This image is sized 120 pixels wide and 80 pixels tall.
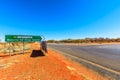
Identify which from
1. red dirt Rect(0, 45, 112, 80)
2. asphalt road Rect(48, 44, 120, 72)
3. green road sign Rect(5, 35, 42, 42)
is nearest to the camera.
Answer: red dirt Rect(0, 45, 112, 80)

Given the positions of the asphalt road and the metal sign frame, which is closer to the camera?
the asphalt road

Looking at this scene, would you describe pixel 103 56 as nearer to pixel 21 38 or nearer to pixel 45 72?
pixel 45 72

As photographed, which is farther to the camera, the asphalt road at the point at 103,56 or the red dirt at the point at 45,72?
the asphalt road at the point at 103,56

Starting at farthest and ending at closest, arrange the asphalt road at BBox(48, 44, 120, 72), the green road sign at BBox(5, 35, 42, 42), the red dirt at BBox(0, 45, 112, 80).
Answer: the green road sign at BBox(5, 35, 42, 42), the asphalt road at BBox(48, 44, 120, 72), the red dirt at BBox(0, 45, 112, 80)

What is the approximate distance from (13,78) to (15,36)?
43.7ft

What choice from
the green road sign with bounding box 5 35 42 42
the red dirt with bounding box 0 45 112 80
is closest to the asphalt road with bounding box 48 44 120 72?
the red dirt with bounding box 0 45 112 80

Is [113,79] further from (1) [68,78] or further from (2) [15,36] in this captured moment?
(2) [15,36]

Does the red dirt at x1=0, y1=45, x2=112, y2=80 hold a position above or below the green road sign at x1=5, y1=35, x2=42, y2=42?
below

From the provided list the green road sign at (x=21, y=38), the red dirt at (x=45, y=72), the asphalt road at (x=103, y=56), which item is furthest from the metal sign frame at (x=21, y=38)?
the red dirt at (x=45, y=72)

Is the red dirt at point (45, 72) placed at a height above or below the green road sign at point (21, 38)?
below

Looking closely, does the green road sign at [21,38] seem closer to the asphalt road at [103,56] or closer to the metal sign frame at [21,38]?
the metal sign frame at [21,38]

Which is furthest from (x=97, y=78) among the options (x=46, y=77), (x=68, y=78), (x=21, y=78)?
(x=21, y=78)

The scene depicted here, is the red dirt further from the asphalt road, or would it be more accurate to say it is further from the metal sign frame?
the metal sign frame

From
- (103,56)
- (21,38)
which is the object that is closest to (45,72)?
(103,56)
